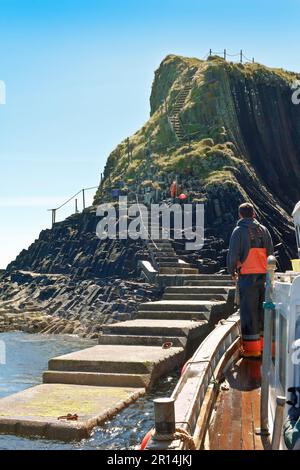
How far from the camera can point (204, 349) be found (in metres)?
8.23

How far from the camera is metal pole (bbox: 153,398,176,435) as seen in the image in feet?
14.4

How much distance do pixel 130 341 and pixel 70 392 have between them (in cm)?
444

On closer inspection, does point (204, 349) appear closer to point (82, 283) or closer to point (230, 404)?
point (230, 404)

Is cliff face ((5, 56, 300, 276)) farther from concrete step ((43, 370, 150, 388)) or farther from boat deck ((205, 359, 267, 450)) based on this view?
Answer: boat deck ((205, 359, 267, 450))

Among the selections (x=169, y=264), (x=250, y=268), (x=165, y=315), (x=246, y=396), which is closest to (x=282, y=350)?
(x=246, y=396)

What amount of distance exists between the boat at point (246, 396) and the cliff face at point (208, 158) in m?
26.2

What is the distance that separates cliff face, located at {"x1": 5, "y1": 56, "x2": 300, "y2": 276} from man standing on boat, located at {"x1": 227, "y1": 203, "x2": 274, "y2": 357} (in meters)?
25.5

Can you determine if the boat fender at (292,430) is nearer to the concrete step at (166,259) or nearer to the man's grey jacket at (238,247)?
the man's grey jacket at (238,247)

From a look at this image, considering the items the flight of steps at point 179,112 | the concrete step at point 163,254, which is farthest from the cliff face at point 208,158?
the concrete step at point 163,254

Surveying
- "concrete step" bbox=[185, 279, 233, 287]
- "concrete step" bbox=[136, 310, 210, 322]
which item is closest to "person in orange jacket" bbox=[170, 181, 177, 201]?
"concrete step" bbox=[185, 279, 233, 287]

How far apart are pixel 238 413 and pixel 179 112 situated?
50556mm

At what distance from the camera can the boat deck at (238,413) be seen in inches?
214

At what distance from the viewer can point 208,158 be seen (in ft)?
149

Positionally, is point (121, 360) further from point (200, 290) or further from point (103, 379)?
point (200, 290)
